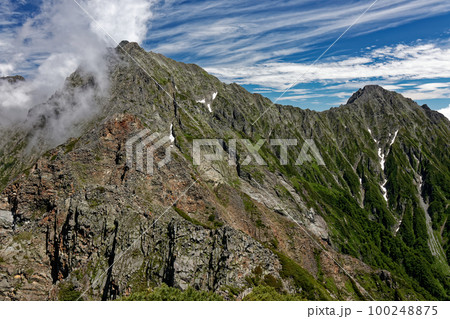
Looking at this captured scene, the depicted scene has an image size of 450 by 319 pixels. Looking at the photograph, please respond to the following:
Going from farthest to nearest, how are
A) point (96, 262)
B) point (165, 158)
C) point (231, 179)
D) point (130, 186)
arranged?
1. point (231, 179)
2. point (165, 158)
3. point (130, 186)
4. point (96, 262)

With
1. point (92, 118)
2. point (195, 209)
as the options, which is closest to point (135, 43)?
point (92, 118)

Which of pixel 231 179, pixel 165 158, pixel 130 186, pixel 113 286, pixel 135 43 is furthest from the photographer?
pixel 135 43

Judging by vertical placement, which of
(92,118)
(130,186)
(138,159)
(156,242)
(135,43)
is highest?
(135,43)

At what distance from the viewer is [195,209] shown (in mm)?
67500

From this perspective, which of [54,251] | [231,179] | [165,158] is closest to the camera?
[54,251]

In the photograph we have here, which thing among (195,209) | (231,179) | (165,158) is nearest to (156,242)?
(195,209)

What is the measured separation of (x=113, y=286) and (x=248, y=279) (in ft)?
56.4

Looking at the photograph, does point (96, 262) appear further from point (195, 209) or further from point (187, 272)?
point (195, 209)

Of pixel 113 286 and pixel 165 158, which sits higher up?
pixel 165 158

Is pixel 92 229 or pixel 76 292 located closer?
pixel 76 292

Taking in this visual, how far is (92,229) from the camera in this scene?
40.1 metres

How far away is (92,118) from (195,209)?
9540 cm

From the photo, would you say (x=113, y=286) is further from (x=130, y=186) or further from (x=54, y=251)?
(x=130, y=186)

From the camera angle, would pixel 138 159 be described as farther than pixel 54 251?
Yes
